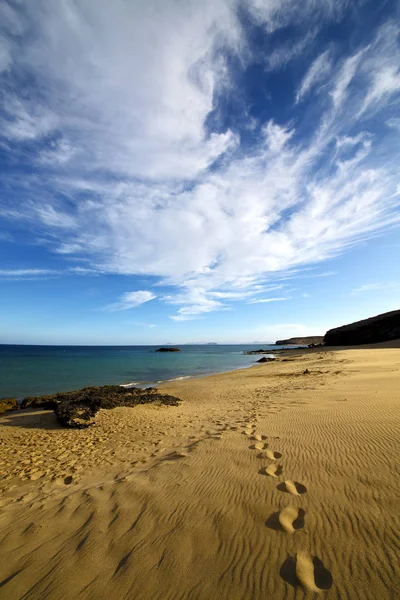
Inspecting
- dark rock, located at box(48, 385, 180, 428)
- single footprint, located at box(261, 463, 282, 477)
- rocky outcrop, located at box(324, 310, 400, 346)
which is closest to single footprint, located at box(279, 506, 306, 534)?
single footprint, located at box(261, 463, 282, 477)

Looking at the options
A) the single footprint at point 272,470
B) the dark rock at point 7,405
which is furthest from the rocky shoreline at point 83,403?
the single footprint at point 272,470

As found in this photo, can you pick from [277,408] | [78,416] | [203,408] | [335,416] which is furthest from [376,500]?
[78,416]

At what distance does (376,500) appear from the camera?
325 cm

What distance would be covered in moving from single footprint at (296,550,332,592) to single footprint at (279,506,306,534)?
1.20 ft

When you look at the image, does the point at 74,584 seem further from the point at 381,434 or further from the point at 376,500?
the point at 381,434

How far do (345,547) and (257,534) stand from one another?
0.90 m

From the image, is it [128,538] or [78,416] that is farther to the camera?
[78,416]

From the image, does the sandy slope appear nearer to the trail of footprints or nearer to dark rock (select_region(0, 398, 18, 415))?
the trail of footprints

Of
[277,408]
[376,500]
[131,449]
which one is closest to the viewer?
[376,500]

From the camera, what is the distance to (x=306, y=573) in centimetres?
246

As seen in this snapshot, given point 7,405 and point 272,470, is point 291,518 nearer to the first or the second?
point 272,470

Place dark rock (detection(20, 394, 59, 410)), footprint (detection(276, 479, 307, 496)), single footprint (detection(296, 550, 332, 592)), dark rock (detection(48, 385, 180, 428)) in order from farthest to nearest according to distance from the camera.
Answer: dark rock (detection(20, 394, 59, 410)), dark rock (detection(48, 385, 180, 428)), footprint (detection(276, 479, 307, 496)), single footprint (detection(296, 550, 332, 592))

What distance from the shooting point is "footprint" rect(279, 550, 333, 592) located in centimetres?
231

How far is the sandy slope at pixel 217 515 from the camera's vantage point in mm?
2545
